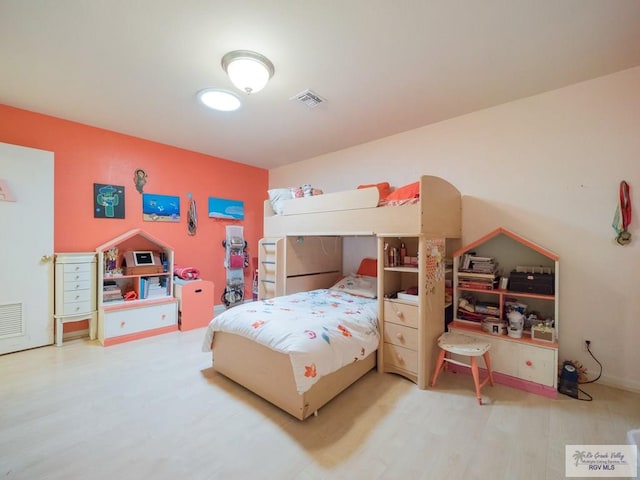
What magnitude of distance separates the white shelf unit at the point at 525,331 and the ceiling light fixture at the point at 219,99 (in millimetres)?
2594

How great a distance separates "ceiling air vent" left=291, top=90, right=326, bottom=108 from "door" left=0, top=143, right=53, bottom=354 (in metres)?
2.78

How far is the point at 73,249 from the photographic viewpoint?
3.14 m

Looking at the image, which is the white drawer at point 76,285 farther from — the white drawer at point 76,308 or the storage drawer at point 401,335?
the storage drawer at point 401,335

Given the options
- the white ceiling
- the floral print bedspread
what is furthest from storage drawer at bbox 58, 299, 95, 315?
the white ceiling

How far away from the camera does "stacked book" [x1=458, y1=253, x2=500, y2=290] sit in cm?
250

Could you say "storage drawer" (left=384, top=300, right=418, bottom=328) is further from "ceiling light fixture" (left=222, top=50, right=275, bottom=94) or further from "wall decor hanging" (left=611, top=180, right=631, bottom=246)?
"ceiling light fixture" (left=222, top=50, right=275, bottom=94)

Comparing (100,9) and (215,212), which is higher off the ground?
(100,9)

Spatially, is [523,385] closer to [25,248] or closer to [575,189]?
[575,189]

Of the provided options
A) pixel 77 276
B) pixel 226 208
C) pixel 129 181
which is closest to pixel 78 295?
pixel 77 276

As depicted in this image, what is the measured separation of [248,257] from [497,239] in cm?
367

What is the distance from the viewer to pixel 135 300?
334 centimetres

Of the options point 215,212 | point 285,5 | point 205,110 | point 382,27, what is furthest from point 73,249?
point 382,27

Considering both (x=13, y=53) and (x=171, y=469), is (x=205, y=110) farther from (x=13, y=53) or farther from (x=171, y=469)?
(x=171, y=469)

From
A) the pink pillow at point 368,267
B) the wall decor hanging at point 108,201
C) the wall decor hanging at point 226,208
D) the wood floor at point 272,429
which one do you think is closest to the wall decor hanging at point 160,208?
the wall decor hanging at point 108,201
